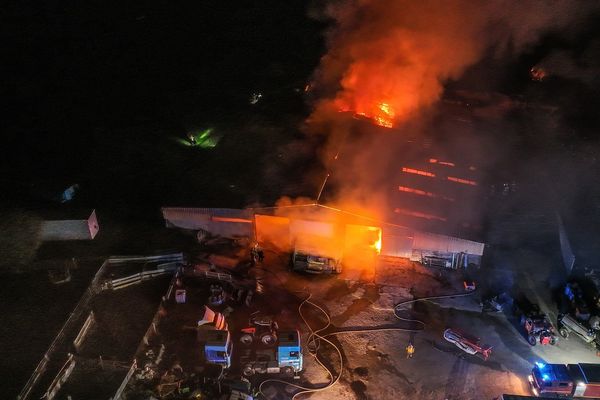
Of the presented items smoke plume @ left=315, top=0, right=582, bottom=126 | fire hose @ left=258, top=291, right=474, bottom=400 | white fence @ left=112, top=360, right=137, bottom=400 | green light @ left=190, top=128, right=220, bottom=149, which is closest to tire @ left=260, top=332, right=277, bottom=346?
fire hose @ left=258, top=291, right=474, bottom=400

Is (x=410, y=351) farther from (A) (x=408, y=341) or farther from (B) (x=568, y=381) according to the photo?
(B) (x=568, y=381)

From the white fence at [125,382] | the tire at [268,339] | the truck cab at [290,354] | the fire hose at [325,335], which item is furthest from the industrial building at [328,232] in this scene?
the white fence at [125,382]

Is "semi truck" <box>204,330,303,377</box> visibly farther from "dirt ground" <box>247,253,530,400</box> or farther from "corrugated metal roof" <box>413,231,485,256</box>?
"corrugated metal roof" <box>413,231,485,256</box>

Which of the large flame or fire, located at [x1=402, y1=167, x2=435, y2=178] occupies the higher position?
fire, located at [x1=402, y1=167, x2=435, y2=178]

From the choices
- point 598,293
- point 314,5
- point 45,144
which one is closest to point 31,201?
point 45,144

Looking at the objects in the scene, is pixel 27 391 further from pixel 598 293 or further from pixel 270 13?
pixel 270 13

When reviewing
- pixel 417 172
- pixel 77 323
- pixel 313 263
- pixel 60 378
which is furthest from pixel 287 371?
pixel 417 172
